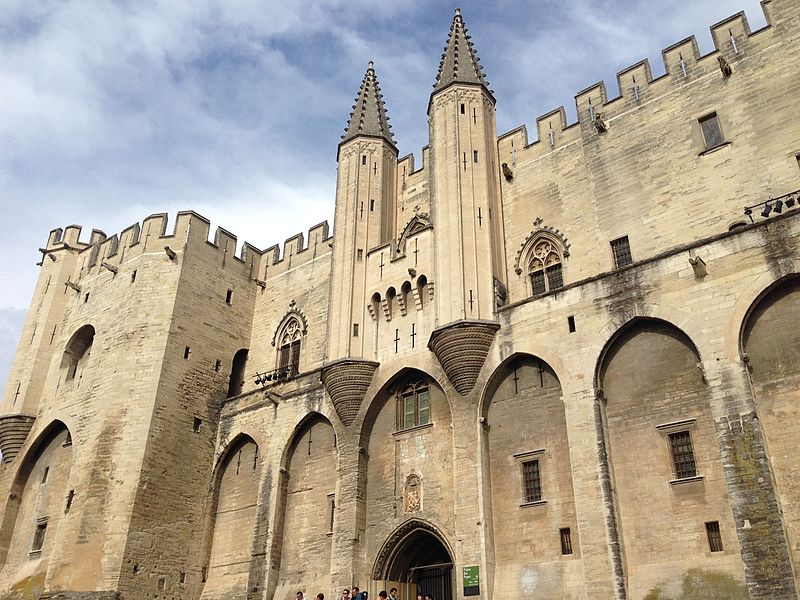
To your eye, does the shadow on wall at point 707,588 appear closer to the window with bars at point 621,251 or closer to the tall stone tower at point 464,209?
the tall stone tower at point 464,209

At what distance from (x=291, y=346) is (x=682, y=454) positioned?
44.8ft

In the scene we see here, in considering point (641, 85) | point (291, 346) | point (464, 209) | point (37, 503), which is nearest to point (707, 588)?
point (464, 209)

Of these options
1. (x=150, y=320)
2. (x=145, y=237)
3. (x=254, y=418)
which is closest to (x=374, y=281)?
(x=254, y=418)

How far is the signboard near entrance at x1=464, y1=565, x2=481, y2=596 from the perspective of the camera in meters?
15.2

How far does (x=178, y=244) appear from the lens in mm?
24828

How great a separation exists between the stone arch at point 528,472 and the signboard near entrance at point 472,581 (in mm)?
423

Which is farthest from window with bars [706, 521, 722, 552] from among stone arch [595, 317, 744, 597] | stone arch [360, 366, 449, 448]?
stone arch [360, 366, 449, 448]

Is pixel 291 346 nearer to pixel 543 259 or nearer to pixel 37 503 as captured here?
pixel 37 503

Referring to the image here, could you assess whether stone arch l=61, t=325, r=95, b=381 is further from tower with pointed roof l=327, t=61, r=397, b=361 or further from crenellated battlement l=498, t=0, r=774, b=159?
crenellated battlement l=498, t=0, r=774, b=159

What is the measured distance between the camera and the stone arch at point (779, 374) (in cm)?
1273

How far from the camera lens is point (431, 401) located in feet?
60.7

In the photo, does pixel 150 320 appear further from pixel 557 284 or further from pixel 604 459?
pixel 604 459

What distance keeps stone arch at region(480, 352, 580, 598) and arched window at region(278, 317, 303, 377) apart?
8667 mm

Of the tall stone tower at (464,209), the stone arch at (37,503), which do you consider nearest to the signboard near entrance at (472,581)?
the tall stone tower at (464,209)
